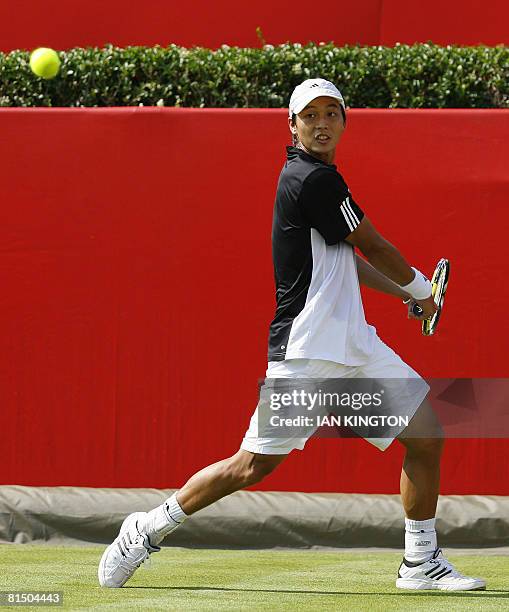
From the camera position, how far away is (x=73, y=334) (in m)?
6.71

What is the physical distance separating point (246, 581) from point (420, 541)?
2.48 feet

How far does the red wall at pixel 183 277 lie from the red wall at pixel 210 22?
1556mm

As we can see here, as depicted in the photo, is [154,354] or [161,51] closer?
[154,354]

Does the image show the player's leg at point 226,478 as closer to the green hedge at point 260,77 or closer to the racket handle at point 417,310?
the racket handle at point 417,310

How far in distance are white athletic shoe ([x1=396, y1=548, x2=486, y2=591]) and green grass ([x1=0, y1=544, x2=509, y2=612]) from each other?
58 mm

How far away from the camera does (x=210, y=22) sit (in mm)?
8117

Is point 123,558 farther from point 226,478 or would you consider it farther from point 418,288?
point 418,288

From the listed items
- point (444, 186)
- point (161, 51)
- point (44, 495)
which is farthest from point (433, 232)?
point (44, 495)

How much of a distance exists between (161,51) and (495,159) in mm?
2091

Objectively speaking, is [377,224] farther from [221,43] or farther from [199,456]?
[221,43]

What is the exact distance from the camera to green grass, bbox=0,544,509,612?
432 centimetres

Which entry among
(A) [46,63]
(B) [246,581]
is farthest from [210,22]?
(B) [246,581]

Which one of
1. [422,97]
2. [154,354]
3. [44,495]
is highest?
[422,97]

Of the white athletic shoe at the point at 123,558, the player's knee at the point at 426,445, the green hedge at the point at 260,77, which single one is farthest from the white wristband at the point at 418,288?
the green hedge at the point at 260,77
